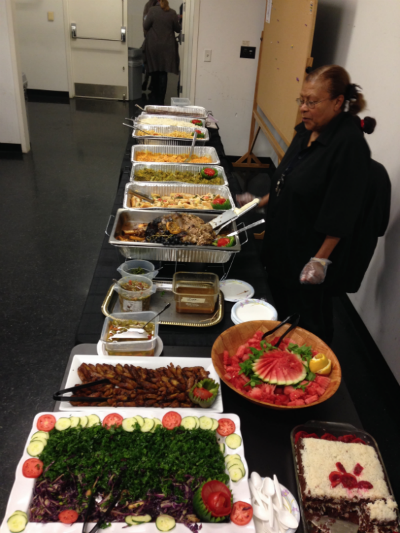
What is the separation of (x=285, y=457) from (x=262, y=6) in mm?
5068

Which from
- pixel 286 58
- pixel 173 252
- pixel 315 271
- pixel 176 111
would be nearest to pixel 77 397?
pixel 173 252

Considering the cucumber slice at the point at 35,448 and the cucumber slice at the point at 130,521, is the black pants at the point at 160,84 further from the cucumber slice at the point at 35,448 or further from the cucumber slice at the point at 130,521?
the cucumber slice at the point at 130,521

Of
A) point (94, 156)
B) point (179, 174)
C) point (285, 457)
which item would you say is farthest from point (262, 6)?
point (285, 457)

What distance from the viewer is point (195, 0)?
4.68 m

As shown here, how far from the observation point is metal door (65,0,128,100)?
7156 mm

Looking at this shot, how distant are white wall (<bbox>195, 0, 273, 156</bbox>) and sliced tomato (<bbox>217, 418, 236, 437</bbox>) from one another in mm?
4825

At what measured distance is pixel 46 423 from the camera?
41.7 inches

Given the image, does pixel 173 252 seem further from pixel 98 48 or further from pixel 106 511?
pixel 98 48

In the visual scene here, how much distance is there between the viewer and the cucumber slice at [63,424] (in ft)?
3.45

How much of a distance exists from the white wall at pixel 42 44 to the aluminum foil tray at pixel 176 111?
4.43m

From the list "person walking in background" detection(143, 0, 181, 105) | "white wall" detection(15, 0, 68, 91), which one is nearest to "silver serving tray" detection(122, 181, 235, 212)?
"person walking in background" detection(143, 0, 181, 105)

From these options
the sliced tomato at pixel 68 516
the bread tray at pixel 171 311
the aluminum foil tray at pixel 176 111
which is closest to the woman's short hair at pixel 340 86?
the bread tray at pixel 171 311

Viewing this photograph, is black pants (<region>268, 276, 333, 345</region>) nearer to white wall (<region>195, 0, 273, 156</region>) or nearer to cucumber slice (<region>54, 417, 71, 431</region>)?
cucumber slice (<region>54, 417, 71, 431</region>)

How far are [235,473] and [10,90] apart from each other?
17.2 ft
